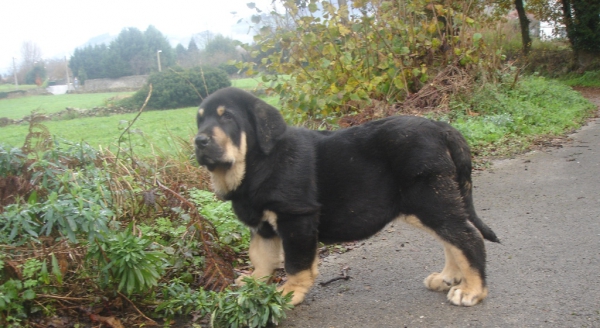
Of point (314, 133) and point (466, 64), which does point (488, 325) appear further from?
point (466, 64)

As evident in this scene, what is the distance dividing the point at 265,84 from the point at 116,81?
278 cm

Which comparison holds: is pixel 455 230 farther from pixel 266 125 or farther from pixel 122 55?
pixel 122 55

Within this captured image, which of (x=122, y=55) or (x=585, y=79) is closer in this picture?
(x=122, y=55)

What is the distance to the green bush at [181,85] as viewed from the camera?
8594 mm

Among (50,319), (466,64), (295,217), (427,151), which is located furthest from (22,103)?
(466,64)

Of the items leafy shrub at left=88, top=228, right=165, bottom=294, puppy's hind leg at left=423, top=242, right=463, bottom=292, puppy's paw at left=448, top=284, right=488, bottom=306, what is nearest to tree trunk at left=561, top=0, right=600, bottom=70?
puppy's hind leg at left=423, top=242, right=463, bottom=292

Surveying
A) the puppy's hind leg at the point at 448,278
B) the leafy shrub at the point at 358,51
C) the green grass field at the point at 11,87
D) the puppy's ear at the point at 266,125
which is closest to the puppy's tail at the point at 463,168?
the puppy's hind leg at the point at 448,278

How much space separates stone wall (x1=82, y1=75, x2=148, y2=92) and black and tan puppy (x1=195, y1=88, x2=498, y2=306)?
230 inches

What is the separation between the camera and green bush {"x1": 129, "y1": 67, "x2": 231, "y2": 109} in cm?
859

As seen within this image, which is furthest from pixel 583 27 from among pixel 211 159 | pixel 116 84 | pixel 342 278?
pixel 211 159

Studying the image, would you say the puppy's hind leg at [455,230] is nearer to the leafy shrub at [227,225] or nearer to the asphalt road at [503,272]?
the asphalt road at [503,272]

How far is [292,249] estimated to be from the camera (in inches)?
157

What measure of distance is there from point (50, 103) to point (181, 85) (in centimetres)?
208

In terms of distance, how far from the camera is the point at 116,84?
32.6 feet
